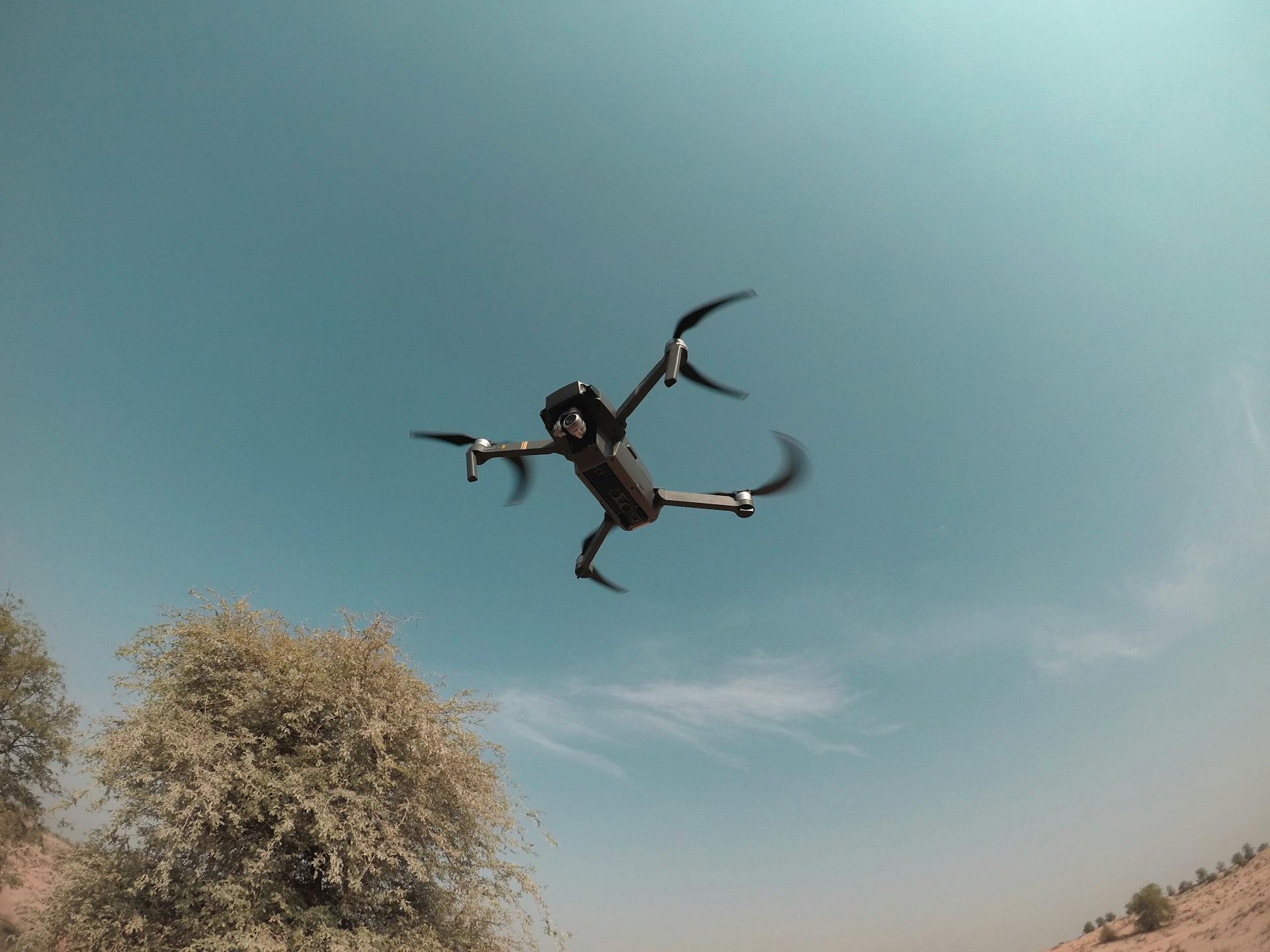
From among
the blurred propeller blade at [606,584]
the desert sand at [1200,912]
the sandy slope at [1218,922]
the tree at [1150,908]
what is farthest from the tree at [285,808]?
the tree at [1150,908]

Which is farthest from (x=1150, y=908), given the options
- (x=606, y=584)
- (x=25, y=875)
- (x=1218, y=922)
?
(x=25, y=875)

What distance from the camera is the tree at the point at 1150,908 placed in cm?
3722

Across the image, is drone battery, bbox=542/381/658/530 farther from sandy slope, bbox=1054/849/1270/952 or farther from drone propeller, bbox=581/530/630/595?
sandy slope, bbox=1054/849/1270/952

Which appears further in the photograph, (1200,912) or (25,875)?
(1200,912)

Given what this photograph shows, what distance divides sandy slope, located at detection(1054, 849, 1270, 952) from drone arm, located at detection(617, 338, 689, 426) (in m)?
26.4

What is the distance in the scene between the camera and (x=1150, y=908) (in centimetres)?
3825

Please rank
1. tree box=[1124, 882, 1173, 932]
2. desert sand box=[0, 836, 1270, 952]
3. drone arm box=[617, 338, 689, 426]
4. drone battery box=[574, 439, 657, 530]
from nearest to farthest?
drone arm box=[617, 338, 689, 426] < drone battery box=[574, 439, 657, 530] < desert sand box=[0, 836, 1270, 952] < tree box=[1124, 882, 1173, 932]

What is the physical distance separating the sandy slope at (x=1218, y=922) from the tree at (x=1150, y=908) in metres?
0.70

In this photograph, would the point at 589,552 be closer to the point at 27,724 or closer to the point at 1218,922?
the point at 27,724

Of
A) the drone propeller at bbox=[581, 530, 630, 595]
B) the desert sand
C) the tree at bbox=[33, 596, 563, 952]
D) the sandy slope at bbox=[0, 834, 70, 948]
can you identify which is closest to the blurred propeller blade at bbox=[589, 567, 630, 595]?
the drone propeller at bbox=[581, 530, 630, 595]

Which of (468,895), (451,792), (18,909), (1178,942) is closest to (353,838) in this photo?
(451,792)

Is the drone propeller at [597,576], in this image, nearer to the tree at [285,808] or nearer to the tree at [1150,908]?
the tree at [285,808]

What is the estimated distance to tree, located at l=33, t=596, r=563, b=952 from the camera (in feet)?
34.4

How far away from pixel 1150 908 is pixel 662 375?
61065 mm
